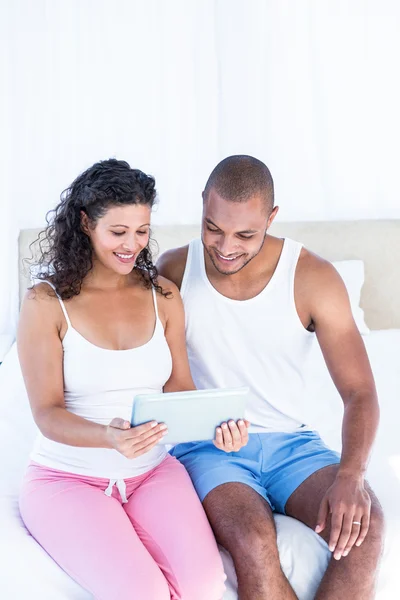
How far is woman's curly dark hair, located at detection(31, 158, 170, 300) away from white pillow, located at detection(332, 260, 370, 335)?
163 cm

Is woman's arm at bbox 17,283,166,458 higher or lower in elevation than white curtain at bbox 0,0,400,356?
lower

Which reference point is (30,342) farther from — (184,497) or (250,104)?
(250,104)

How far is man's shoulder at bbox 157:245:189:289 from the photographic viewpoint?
2143 millimetres

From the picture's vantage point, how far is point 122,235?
186 cm

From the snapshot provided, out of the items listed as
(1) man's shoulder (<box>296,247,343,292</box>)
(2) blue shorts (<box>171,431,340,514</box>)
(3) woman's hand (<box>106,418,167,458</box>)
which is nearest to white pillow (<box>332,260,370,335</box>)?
(1) man's shoulder (<box>296,247,343,292</box>)

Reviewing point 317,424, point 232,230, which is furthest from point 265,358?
point 317,424

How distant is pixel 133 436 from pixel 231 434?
8.8 inches

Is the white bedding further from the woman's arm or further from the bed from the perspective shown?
the woman's arm

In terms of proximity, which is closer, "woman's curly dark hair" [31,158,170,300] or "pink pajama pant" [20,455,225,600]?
A: "pink pajama pant" [20,455,225,600]

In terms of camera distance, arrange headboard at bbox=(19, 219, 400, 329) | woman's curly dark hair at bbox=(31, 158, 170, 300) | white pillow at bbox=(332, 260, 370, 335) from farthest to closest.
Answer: headboard at bbox=(19, 219, 400, 329), white pillow at bbox=(332, 260, 370, 335), woman's curly dark hair at bbox=(31, 158, 170, 300)

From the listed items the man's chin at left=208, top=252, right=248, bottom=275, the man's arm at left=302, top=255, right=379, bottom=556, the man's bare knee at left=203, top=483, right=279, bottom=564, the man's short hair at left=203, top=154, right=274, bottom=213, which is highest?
the man's short hair at left=203, top=154, right=274, bottom=213

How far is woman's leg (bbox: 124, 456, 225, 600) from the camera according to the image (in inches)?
60.9

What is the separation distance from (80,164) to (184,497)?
2054 mm

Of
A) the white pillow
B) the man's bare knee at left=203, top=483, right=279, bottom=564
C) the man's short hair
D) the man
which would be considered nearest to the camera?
the man's bare knee at left=203, top=483, right=279, bottom=564
